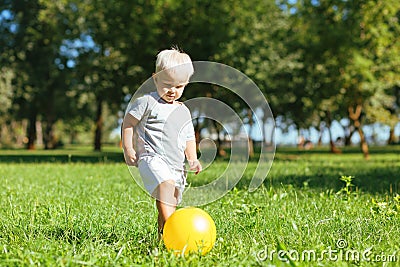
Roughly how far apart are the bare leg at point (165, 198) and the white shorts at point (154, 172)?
1.7 inches

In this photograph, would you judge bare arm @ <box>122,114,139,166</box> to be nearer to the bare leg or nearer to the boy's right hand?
the boy's right hand

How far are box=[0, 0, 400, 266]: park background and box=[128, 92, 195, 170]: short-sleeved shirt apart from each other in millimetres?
775

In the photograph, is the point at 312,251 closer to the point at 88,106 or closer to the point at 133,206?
the point at 133,206

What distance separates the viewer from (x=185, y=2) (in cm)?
1984

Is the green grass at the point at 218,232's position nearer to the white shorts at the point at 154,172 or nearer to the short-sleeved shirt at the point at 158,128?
the white shorts at the point at 154,172

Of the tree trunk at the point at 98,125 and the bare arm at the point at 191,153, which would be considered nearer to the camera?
the bare arm at the point at 191,153

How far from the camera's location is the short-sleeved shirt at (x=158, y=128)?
4.42 meters

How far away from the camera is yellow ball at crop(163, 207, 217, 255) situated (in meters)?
3.98

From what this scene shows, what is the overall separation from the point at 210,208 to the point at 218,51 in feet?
47.3

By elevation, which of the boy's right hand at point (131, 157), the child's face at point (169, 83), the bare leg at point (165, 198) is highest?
the child's face at point (169, 83)

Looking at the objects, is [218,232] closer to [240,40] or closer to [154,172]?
[154,172]

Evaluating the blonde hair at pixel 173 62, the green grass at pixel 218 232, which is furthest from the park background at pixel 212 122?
the blonde hair at pixel 173 62

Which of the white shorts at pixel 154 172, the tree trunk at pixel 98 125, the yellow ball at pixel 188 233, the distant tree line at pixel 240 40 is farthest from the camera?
the tree trunk at pixel 98 125

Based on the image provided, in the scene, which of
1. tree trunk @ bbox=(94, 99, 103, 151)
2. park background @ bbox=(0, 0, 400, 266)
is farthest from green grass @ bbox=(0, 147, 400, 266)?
tree trunk @ bbox=(94, 99, 103, 151)
